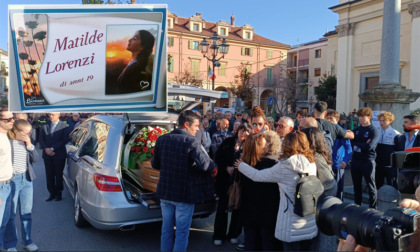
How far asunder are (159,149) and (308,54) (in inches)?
2089

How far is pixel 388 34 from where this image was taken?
862 centimetres

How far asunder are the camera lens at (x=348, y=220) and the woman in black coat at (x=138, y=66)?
2.13 meters

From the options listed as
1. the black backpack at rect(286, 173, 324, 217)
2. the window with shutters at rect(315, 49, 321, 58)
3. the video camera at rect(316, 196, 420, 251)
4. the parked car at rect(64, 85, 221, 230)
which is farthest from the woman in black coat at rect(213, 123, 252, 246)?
the window with shutters at rect(315, 49, 321, 58)

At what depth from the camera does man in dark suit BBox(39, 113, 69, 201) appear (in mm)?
6645

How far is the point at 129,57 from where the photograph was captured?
3.45 m

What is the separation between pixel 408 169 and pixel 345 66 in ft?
80.1

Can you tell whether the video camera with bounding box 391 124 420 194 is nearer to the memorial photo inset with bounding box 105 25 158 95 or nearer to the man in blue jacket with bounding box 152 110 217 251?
the man in blue jacket with bounding box 152 110 217 251

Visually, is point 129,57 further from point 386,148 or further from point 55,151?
point 386,148

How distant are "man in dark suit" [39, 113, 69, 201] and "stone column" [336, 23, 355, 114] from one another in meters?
22.2

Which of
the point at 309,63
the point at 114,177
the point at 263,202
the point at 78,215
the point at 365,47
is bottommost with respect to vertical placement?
the point at 78,215

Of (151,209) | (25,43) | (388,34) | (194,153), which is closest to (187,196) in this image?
(194,153)

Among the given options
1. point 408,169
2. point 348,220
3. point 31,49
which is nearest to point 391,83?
point 408,169

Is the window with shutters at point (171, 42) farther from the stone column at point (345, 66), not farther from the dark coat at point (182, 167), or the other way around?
the dark coat at point (182, 167)

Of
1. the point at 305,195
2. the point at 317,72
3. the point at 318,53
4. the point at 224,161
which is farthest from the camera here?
the point at 318,53
